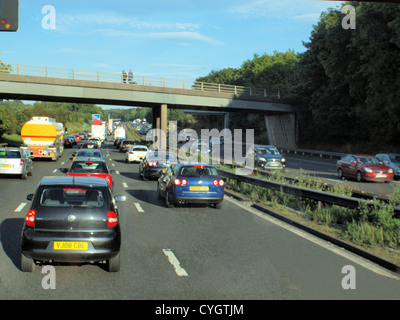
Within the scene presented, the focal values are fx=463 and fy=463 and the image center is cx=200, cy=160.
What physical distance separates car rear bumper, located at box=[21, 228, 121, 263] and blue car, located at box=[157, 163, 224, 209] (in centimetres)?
708

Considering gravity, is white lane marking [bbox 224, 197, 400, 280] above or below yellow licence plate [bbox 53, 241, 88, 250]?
below

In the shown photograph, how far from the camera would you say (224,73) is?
124 metres

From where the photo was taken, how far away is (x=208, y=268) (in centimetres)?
769

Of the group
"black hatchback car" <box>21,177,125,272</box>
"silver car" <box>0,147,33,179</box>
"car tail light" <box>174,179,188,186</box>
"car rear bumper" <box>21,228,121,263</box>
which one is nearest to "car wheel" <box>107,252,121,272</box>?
"black hatchback car" <box>21,177,125,272</box>

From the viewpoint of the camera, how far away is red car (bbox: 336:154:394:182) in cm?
2378

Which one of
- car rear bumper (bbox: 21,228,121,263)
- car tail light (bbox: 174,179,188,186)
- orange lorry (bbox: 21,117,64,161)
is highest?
orange lorry (bbox: 21,117,64,161)

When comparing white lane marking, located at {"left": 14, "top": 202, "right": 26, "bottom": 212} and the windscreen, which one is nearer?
the windscreen

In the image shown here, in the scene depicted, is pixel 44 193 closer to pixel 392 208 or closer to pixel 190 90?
pixel 392 208

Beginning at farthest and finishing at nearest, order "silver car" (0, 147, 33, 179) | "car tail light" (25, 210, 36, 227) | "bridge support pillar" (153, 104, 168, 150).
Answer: "bridge support pillar" (153, 104, 168, 150) < "silver car" (0, 147, 33, 179) < "car tail light" (25, 210, 36, 227)

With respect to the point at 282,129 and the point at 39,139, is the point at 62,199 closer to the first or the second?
the point at 39,139

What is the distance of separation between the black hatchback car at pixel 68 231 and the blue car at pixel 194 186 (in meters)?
6.78

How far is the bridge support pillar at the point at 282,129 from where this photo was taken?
59625mm

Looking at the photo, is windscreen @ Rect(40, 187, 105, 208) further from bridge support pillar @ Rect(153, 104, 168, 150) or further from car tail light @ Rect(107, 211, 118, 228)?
bridge support pillar @ Rect(153, 104, 168, 150)
